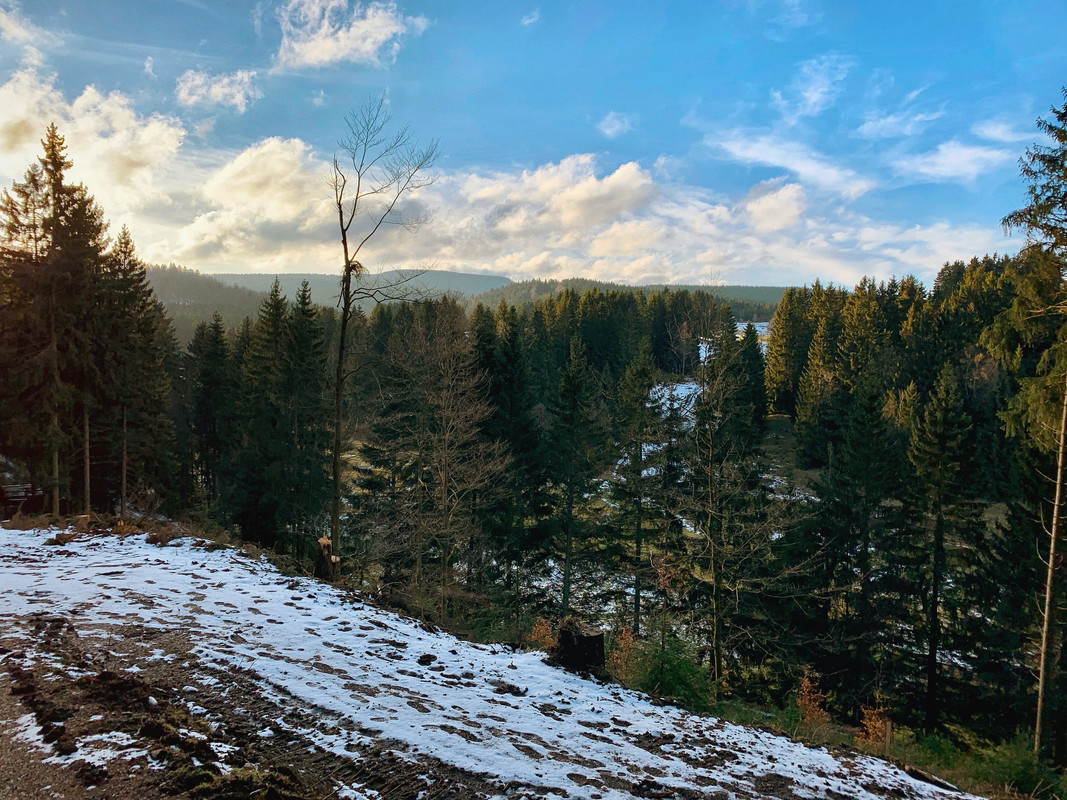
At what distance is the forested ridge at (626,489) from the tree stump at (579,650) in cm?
250

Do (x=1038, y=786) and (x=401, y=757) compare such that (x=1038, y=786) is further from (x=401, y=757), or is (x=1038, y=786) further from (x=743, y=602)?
(x=743, y=602)

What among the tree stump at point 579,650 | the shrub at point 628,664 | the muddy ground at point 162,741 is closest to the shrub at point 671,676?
the shrub at point 628,664

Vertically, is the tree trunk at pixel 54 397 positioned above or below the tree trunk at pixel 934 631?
above

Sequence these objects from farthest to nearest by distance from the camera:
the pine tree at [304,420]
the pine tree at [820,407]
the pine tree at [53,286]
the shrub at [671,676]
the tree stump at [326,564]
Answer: the pine tree at [820,407] < the pine tree at [304,420] < the pine tree at [53,286] < the tree stump at [326,564] < the shrub at [671,676]

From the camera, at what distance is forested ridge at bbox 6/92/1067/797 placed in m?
14.3

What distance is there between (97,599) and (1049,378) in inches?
680

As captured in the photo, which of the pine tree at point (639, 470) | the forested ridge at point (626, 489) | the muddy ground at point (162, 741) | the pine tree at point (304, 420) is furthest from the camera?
the pine tree at point (304, 420)

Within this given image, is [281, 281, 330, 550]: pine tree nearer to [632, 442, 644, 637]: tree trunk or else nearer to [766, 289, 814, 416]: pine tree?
[632, 442, 644, 637]: tree trunk

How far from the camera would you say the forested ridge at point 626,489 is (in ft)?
47.0

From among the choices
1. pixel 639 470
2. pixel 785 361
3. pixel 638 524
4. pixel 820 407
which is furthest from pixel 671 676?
pixel 785 361

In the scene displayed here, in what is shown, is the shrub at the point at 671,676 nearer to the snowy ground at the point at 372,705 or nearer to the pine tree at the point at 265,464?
the snowy ground at the point at 372,705

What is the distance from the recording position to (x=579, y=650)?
22.6 ft

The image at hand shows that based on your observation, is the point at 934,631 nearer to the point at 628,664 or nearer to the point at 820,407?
the point at 628,664

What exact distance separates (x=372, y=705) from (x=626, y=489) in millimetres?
19124
